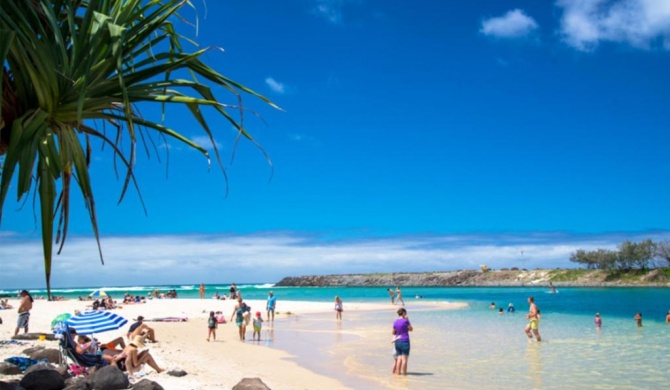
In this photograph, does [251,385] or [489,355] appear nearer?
[251,385]

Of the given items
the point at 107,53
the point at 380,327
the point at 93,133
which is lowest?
the point at 380,327

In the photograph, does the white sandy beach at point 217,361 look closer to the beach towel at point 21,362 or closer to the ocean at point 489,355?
the ocean at point 489,355

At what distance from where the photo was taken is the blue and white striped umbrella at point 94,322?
12.7 metres

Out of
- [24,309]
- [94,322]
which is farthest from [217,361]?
[24,309]

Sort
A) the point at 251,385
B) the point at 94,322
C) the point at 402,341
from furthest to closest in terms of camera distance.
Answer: the point at 94,322
the point at 402,341
the point at 251,385

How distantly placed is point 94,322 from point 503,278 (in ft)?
406

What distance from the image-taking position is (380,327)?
25484mm

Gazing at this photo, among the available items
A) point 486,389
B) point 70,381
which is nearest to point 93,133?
point 70,381

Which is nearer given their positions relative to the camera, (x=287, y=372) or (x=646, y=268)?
(x=287, y=372)

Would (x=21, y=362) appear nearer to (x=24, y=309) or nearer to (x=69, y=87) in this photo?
(x=24, y=309)

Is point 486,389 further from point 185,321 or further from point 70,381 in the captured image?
point 185,321

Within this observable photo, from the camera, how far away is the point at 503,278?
127188mm

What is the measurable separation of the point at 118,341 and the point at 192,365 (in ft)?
6.81

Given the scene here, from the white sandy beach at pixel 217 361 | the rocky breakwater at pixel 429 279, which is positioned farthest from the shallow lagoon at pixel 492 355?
the rocky breakwater at pixel 429 279
